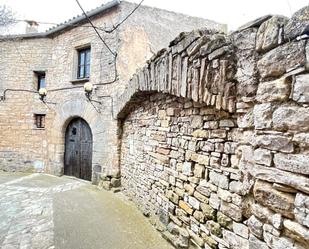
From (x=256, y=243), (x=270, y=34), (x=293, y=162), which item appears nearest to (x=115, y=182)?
(x=256, y=243)

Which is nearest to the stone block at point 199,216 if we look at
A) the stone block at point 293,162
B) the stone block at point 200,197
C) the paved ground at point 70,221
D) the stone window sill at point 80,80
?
the stone block at point 200,197

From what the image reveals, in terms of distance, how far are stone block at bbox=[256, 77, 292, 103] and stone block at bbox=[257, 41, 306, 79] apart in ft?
0.17

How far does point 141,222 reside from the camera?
12.4ft

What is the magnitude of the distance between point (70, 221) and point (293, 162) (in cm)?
351

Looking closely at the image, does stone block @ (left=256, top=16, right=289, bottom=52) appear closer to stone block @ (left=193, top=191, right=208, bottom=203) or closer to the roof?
stone block @ (left=193, top=191, right=208, bottom=203)

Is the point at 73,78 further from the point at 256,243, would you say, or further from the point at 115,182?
the point at 256,243

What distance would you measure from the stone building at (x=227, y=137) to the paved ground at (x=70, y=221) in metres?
0.34

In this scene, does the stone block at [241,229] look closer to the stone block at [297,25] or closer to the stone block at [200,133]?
the stone block at [200,133]

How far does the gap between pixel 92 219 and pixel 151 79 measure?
98.0 inches

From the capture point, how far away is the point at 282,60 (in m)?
1.39

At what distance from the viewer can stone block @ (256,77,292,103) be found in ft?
4.51

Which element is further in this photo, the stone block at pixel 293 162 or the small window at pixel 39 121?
the small window at pixel 39 121

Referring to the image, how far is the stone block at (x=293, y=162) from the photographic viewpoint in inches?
50.0

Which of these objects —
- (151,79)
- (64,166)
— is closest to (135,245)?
(151,79)
